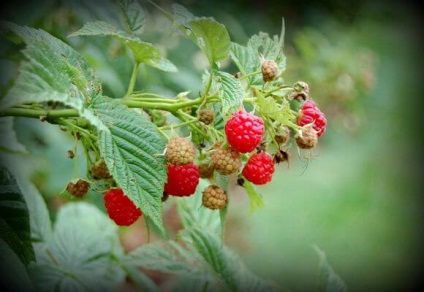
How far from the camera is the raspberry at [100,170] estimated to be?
1.15 metres

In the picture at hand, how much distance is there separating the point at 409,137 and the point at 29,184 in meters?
5.83

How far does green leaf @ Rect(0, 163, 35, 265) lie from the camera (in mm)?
1117

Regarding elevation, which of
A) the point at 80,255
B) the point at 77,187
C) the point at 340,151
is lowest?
the point at 340,151

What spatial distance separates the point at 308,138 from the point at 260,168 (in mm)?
109

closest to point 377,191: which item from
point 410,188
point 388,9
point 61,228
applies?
point 410,188

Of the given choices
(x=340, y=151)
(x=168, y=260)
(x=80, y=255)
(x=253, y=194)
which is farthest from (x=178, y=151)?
(x=340, y=151)

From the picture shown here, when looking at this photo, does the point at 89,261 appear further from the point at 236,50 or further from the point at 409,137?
the point at 409,137

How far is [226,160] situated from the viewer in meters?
1.13

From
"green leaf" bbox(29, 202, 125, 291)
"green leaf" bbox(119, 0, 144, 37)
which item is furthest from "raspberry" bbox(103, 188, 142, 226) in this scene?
"green leaf" bbox(29, 202, 125, 291)

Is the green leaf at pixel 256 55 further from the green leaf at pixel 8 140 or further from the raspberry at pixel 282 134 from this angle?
the green leaf at pixel 8 140

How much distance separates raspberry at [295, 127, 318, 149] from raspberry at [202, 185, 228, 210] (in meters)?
0.19

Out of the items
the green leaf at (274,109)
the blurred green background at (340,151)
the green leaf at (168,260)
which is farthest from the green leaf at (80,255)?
the green leaf at (274,109)

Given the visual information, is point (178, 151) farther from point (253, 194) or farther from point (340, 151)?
point (340, 151)

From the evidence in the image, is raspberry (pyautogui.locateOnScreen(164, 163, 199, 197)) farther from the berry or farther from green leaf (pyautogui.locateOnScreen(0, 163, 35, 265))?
green leaf (pyautogui.locateOnScreen(0, 163, 35, 265))
